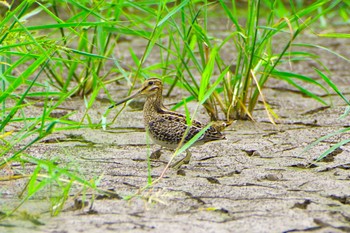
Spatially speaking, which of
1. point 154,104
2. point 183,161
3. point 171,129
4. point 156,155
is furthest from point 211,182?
point 154,104

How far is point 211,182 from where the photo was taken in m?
4.49

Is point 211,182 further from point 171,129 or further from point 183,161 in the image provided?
point 171,129

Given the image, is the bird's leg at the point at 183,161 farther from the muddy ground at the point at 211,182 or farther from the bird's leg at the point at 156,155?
the bird's leg at the point at 156,155

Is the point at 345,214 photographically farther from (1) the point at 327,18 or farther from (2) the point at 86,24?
(1) the point at 327,18

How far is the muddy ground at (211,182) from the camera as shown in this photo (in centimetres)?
377

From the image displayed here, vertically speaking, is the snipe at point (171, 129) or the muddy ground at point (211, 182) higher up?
the snipe at point (171, 129)

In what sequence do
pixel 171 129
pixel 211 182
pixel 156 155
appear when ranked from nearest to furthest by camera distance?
pixel 211 182 → pixel 171 129 → pixel 156 155

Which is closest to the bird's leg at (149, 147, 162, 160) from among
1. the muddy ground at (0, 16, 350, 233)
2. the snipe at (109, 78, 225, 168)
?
the muddy ground at (0, 16, 350, 233)

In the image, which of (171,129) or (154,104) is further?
(154,104)

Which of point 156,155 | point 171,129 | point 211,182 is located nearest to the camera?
point 211,182

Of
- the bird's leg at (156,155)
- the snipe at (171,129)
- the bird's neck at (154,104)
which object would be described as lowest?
the bird's leg at (156,155)

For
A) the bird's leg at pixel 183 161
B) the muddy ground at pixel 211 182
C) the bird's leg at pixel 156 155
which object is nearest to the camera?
the muddy ground at pixel 211 182

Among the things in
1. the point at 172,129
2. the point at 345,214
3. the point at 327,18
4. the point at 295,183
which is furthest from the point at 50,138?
the point at 327,18

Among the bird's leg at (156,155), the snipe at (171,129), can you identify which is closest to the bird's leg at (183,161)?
the snipe at (171,129)
